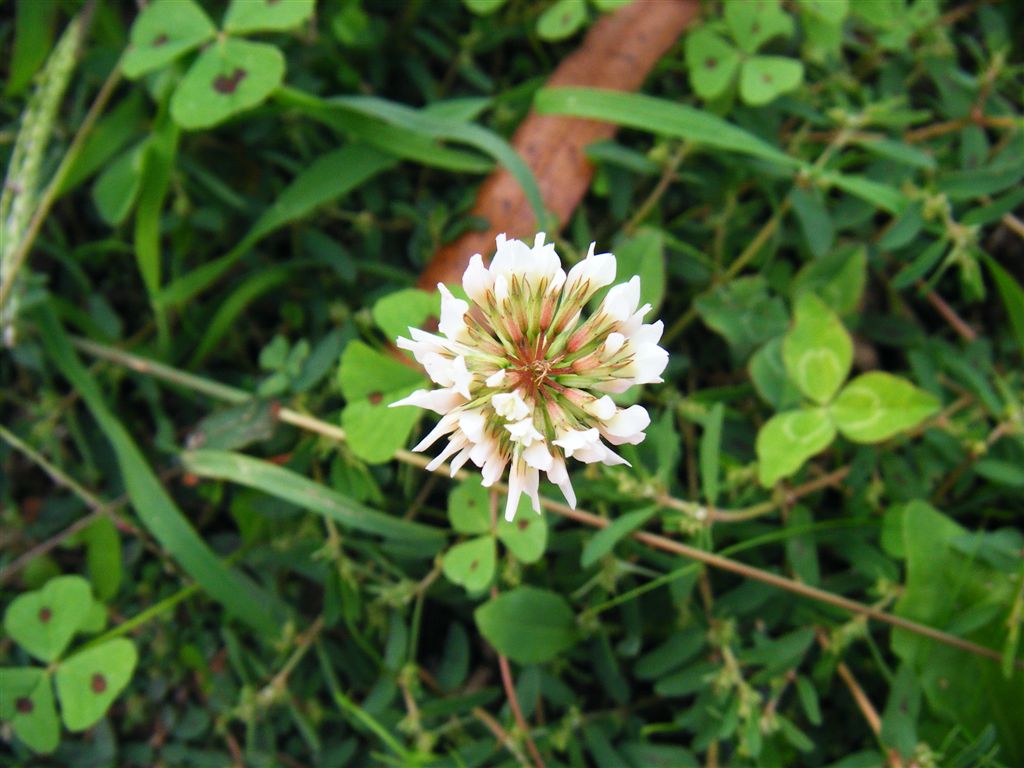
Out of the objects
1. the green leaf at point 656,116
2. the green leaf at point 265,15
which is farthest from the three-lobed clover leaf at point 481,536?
the green leaf at point 265,15

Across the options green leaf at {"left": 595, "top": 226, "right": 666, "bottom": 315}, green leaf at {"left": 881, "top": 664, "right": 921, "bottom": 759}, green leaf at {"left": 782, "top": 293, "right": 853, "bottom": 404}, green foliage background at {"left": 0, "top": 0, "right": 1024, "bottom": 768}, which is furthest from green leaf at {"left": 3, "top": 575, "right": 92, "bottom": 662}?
green leaf at {"left": 881, "top": 664, "right": 921, "bottom": 759}

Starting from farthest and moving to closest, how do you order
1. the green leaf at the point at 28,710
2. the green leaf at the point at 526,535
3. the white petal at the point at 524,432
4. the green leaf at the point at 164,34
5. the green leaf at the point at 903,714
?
1. the green leaf at the point at 164,34
2. the green leaf at the point at 28,710
3. the green leaf at the point at 903,714
4. the green leaf at the point at 526,535
5. the white petal at the point at 524,432

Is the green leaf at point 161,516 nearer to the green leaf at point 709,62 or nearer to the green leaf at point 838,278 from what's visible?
the green leaf at point 838,278

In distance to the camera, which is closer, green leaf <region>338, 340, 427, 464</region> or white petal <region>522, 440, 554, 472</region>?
white petal <region>522, 440, 554, 472</region>

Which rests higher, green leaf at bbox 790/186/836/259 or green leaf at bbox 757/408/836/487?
green leaf at bbox 790/186/836/259

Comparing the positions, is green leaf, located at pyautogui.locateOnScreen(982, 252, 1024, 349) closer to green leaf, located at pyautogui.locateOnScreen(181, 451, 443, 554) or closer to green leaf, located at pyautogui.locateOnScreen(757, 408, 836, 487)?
green leaf, located at pyautogui.locateOnScreen(757, 408, 836, 487)

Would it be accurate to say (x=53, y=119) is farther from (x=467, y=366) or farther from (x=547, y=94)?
(x=467, y=366)

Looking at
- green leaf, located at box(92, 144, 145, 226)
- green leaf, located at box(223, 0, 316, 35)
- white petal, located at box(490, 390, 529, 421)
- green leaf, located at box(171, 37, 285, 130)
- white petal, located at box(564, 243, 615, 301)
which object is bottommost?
white petal, located at box(490, 390, 529, 421)
